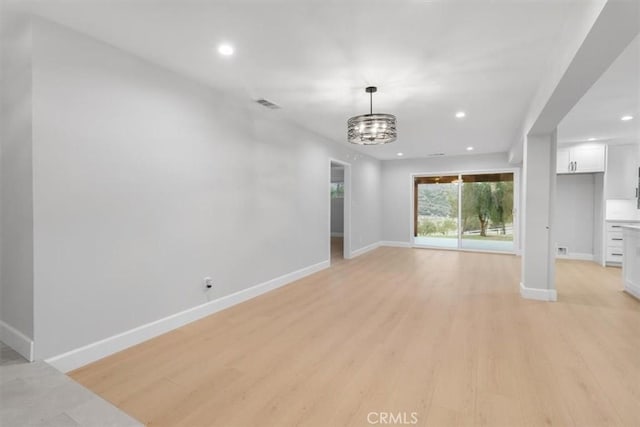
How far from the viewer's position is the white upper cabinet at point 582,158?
6062 millimetres

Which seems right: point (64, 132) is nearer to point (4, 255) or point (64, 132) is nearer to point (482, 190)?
point (4, 255)

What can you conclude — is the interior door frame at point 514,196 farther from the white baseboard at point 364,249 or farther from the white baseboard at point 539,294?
the white baseboard at point 539,294

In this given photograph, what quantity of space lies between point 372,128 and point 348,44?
940 mm

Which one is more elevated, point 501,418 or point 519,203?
point 519,203

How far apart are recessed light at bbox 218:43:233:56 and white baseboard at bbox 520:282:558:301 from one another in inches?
177

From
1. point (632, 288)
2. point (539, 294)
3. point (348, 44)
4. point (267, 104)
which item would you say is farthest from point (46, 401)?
point (632, 288)

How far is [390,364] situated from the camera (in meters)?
2.44

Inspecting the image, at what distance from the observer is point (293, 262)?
501 centimetres

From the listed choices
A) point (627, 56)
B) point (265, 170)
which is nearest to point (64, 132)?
point (265, 170)

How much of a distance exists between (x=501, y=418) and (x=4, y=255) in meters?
3.79

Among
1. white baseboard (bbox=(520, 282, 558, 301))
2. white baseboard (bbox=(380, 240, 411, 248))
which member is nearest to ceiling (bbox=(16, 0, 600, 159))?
white baseboard (bbox=(520, 282, 558, 301))

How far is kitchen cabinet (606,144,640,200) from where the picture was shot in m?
5.84

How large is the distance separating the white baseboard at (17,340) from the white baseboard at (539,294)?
5194mm

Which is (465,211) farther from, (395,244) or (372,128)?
(372,128)
